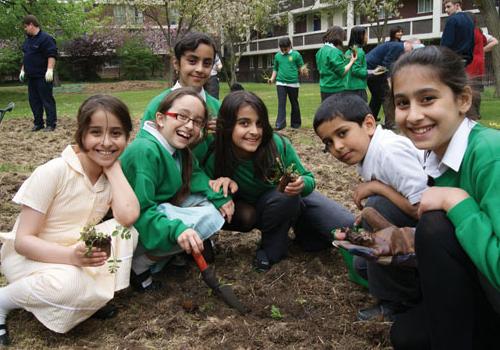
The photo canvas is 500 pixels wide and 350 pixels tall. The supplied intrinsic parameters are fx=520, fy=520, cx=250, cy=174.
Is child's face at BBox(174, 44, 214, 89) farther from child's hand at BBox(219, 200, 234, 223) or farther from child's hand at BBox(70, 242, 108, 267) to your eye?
child's hand at BBox(70, 242, 108, 267)

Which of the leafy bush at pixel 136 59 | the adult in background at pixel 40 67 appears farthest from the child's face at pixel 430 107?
the leafy bush at pixel 136 59

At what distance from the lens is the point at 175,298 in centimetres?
282

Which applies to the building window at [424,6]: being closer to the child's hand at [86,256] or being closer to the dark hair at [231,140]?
the dark hair at [231,140]

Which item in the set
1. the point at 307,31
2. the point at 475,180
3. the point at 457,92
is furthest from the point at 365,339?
the point at 307,31

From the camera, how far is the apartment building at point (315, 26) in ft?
92.2

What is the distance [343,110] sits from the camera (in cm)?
264

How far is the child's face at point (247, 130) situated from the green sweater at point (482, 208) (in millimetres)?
1536

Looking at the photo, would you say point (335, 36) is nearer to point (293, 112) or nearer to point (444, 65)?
point (293, 112)

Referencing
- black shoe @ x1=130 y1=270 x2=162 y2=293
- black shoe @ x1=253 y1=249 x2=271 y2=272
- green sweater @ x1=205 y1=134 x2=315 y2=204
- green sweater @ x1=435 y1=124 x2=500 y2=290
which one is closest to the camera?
green sweater @ x1=435 y1=124 x2=500 y2=290

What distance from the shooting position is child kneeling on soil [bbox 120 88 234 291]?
2.79 m

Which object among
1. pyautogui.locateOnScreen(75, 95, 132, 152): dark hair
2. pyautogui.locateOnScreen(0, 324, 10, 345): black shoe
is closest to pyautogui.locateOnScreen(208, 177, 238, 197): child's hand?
pyautogui.locateOnScreen(75, 95, 132, 152): dark hair

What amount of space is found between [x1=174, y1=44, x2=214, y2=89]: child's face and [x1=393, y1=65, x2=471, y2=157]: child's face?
2.03 meters

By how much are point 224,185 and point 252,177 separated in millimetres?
232

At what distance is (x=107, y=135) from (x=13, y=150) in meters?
5.03
